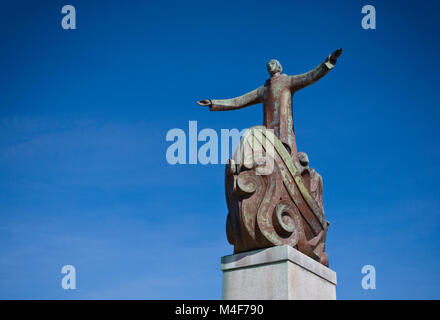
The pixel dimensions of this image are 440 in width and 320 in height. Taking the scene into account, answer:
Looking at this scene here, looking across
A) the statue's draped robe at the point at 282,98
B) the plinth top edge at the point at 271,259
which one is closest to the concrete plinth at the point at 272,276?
the plinth top edge at the point at 271,259

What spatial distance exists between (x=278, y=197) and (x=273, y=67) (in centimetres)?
331

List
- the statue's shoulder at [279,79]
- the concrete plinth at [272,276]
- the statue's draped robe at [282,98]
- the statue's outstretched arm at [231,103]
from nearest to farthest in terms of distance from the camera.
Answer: the concrete plinth at [272,276] < the statue's draped robe at [282,98] < the statue's shoulder at [279,79] < the statue's outstretched arm at [231,103]

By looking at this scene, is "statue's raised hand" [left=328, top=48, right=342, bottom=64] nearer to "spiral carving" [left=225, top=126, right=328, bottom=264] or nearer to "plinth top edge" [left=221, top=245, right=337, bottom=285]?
"spiral carving" [left=225, top=126, right=328, bottom=264]

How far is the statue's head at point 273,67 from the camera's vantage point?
11.6 m

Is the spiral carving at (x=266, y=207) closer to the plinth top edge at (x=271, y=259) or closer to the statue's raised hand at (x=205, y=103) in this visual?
the plinth top edge at (x=271, y=259)

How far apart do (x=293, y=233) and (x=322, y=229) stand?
3.40 ft

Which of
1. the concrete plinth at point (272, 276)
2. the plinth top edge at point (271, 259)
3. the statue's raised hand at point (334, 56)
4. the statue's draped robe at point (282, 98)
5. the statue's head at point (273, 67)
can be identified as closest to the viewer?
the concrete plinth at point (272, 276)

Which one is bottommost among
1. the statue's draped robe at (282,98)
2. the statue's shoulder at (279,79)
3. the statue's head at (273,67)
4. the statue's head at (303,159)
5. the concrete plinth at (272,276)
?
the concrete plinth at (272,276)

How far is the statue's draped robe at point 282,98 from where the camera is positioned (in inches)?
430

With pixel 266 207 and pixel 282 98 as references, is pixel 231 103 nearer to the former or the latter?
pixel 282 98

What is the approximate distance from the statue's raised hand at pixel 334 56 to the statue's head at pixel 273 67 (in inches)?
50.2

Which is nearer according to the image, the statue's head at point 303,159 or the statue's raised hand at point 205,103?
the statue's head at point 303,159

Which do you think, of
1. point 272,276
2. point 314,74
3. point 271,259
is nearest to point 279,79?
point 314,74

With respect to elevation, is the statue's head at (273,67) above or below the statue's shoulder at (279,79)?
above
